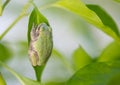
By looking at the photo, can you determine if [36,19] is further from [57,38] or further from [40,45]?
[57,38]

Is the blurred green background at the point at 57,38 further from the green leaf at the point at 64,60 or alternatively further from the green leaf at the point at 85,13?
the green leaf at the point at 85,13

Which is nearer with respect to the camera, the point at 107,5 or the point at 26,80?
the point at 26,80

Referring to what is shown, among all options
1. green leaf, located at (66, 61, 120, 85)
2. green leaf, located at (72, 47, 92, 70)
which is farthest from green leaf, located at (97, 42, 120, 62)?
green leaf, located at (66, 61, 120, 85)

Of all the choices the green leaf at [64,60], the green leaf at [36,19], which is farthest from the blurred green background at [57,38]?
the green leaf at [36,19]

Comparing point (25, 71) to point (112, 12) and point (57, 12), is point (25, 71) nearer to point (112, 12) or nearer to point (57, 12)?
point (57, 12)

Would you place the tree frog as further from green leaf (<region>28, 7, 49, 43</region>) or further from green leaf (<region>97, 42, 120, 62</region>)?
green leaf (<region>97, 42, 120, 62</region>)

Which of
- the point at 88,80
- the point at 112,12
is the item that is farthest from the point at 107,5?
the point at 88,80
